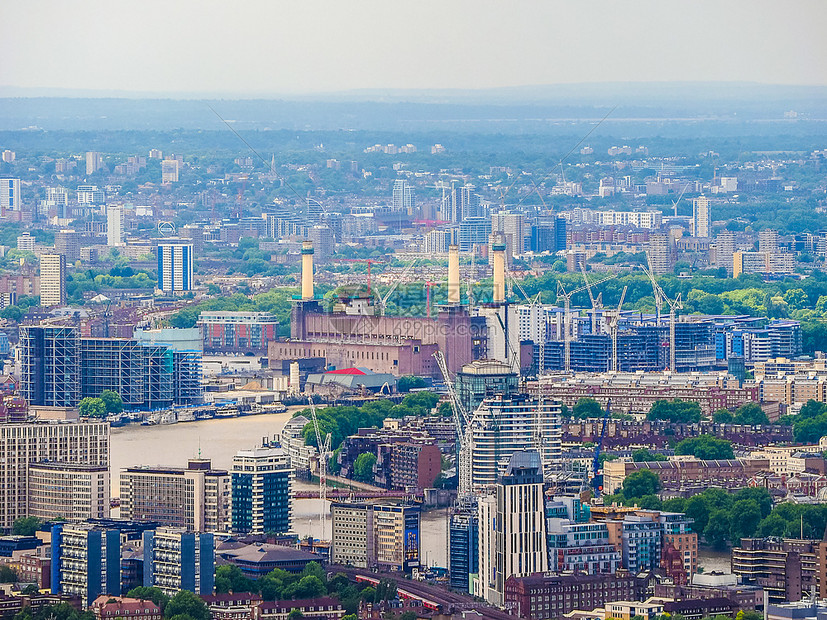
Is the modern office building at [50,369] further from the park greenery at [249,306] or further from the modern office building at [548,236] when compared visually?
the modern office building at [548,236]

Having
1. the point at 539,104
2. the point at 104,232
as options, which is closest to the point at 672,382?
the point at 104,232

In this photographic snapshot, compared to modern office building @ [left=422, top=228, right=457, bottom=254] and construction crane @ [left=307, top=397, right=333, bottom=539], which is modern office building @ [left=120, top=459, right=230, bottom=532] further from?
modern office building @ [left=422, top=228, right=457, bottom=254]

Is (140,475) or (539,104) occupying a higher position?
(539,104)

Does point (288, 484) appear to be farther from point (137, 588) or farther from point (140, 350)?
point (140, 350)

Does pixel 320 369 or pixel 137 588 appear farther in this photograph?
pixel 320 369

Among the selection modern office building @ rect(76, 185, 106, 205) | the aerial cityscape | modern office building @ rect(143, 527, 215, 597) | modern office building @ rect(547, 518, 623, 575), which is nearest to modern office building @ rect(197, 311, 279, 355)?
the aerial cityscape

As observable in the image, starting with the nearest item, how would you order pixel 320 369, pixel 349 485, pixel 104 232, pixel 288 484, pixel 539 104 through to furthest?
1. pixel 288 484
2. pixel 349 485
3. pixel 320 369
4. pixel 104 232
5. pixel 539 104
